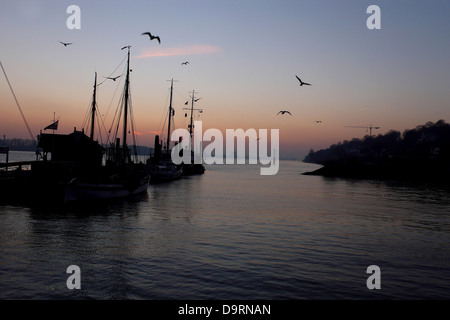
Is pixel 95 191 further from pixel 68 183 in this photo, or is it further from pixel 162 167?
pixel 162 167

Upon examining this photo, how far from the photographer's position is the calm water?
14.8m

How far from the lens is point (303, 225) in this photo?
3241 centimetres

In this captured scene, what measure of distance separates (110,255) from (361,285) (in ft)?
40.6

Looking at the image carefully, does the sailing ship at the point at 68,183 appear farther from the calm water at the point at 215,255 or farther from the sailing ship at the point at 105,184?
the calm water at the point at 215,255

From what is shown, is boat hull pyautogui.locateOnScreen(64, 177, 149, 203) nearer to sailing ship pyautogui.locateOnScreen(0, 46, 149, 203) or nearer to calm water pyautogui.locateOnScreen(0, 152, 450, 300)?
sailing ship pyautogui.locateOnScreen(0, 46, 149, 203)

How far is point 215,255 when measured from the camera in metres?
20.5

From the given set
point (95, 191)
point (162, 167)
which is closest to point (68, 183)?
point (95, 191)

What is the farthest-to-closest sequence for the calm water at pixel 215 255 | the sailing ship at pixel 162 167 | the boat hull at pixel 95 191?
the sailing ship at pixel 162 167, the boat hull at pixel 95 191, the calm water at pixel 215 255

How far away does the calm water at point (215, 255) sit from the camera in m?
14.8

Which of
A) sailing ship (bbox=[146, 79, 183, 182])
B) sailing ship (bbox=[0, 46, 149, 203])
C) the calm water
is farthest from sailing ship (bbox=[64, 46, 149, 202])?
sailing ship (bbox=[146, 79, 183, 182])

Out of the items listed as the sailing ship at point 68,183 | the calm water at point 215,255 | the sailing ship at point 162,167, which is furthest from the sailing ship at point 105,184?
the sailing ship at point 162,167

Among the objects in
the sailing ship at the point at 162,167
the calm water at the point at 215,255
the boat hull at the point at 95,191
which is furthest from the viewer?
the sailing ship at the point at 162,167
